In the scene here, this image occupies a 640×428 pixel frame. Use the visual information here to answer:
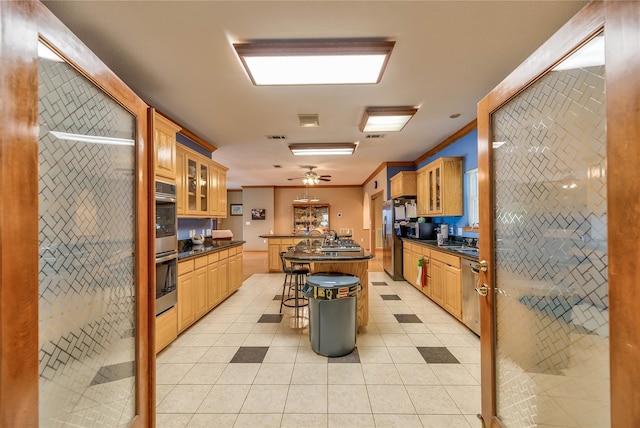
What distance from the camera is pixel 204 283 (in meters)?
3.41

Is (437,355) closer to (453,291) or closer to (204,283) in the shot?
(453,291)

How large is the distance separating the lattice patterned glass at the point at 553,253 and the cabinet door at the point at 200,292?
313 centimetres

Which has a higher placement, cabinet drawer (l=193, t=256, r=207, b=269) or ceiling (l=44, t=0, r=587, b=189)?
ceiling (l=44, t=0, r=587, b=189)

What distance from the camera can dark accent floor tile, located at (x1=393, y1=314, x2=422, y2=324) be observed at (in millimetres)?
3301

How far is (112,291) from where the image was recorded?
4.12ft

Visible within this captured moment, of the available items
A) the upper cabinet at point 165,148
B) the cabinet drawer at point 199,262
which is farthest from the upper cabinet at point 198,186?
the cabinet drawer at point 199,262

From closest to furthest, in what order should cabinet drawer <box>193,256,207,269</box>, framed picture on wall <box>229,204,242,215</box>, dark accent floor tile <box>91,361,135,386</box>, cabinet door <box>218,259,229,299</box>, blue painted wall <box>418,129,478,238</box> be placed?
dark accent floor tile <box>91,361,135,386</box> < cabinet drawer <box>193,256,207,269</box> < blue painted wall <box>418,129,478,238</box> < cabinet door <box>218,259,229,299</box> < framed picture on wall <box>229,204,242,215</box>

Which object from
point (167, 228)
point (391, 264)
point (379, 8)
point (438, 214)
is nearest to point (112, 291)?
point (167, 228)

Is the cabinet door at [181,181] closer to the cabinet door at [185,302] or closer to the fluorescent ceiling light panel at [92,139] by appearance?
the cabinet door at [185,302]

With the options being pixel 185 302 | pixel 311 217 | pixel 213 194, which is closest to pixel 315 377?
pixel 185 302

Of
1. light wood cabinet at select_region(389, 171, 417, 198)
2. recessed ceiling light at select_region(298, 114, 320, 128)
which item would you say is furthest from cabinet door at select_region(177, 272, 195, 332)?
light wood cabinet at select_region(389, 171, 417, 198)

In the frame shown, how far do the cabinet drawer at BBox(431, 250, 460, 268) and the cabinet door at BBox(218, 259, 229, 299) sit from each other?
3319 mm

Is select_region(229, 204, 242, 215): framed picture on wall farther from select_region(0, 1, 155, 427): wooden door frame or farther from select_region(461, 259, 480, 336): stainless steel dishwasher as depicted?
select_region(0, 1, 155, 427): wooden door frame

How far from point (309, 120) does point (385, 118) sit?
100 cm
